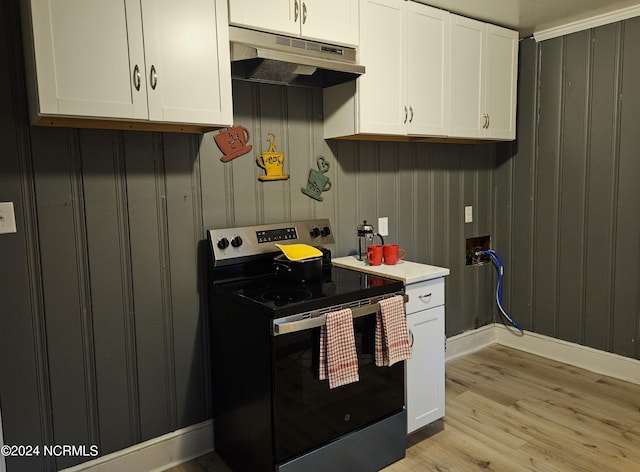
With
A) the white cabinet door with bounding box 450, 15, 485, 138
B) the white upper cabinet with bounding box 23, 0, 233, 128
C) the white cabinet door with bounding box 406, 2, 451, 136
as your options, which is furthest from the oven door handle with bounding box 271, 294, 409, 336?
the white cabinet door with bounding box 450, 15, 485, 138

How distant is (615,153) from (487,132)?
790 mm

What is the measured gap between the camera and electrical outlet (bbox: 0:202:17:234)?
5.97ft

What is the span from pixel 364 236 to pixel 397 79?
880 mm

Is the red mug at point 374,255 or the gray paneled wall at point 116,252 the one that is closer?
the gray paneled wall at point 116,252

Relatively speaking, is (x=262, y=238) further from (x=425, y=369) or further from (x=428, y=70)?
(x=428, y=70)

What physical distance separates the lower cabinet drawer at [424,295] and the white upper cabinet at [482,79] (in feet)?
3.50

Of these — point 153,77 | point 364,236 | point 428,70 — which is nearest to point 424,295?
point 364,236

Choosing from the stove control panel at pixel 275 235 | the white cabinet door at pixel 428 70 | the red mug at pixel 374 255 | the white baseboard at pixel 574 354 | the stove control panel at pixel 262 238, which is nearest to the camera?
the stove control panel at pixel 262 238

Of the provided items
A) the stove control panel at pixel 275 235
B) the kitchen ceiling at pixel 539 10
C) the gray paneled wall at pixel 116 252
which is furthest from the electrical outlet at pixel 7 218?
the kitchen ceiling at pixel 539 10

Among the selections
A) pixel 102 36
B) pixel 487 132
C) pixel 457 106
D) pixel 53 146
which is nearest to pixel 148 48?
pixel 102 36

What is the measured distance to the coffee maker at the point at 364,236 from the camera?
2676 mm

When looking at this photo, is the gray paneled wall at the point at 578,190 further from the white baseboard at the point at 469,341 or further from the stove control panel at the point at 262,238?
the stove control panel at the point at 262,238

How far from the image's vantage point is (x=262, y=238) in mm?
2396

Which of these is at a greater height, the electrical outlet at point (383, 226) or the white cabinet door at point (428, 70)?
the white cabinet door at point (428, 70)
